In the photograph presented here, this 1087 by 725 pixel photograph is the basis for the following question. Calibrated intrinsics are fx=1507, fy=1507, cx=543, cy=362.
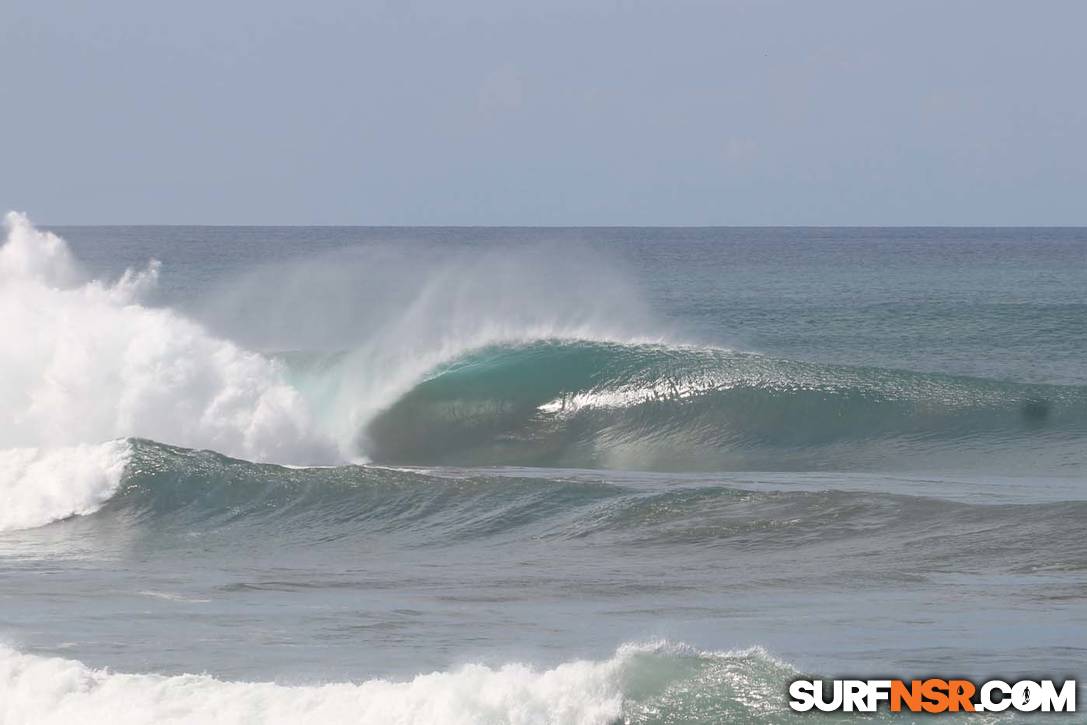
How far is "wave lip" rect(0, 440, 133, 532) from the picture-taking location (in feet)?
53.9

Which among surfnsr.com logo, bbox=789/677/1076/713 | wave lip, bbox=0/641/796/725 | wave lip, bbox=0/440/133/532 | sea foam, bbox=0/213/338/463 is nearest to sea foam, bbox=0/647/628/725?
wave lip, bbox=0/641/796/725

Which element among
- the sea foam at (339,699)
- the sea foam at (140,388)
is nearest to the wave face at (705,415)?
the sea foam at (140,388)

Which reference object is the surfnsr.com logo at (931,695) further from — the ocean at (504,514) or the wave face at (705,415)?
the wave face at (705,415)

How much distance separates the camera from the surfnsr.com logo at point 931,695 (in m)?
7.62

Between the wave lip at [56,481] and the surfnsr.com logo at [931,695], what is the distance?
34.8 ft

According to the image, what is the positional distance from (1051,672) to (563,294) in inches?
837

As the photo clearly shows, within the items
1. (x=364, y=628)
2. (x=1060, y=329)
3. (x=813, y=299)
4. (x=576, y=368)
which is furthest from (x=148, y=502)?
(x=813, y=299)

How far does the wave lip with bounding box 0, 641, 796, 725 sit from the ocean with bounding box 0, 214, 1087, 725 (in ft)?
0.07

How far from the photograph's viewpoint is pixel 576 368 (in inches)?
996

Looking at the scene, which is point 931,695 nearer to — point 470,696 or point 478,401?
point 470,696

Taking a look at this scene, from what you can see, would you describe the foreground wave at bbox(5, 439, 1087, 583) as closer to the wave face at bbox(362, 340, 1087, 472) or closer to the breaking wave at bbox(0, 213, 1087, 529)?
the breaking wave at bbox(0, 213, 1087, 529)

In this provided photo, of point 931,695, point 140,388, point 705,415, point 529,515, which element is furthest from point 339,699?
point 705,415

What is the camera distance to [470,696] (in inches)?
307

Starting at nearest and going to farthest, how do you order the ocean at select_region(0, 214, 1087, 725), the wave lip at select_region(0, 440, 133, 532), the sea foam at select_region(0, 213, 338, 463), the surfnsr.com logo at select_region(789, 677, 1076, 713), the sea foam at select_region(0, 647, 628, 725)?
the surfnsr.com logo at select_region(789, 677, 1076, 713) → the sea foam at select_region(0, 647, 628, 725) → the ocean at select_region(0, 214, 1087, 725) → the wave lip at select_region(0, 440, 133, 532) → the sea foam at select_region(0, 213, 338, 463)
